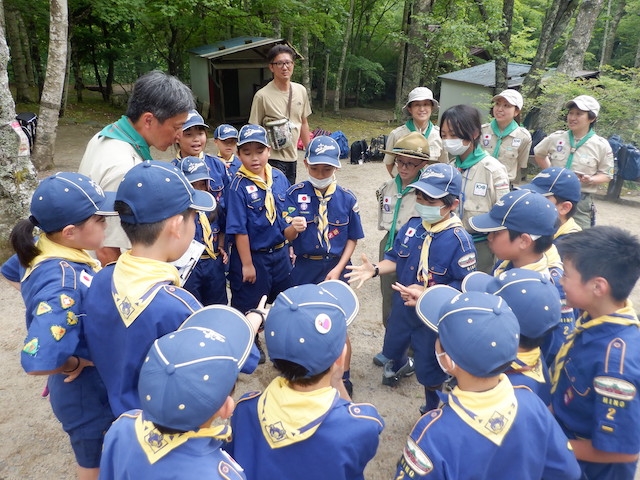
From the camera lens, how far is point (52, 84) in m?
8.11

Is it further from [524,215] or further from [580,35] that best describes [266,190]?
[580,35]

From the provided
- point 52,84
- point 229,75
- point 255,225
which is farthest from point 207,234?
point 229,75

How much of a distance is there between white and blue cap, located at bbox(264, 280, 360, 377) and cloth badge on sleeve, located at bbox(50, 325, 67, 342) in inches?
35.3

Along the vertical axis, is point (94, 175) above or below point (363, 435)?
above

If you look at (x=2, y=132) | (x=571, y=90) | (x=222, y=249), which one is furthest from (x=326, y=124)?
(x=222, y=249)

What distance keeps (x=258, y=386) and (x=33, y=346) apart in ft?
→ 6.75

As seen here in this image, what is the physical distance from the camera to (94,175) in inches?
94.9

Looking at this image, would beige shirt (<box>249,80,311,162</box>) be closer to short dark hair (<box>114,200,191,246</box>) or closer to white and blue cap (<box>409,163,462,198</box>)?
white and blue cap (<box>409,163,462,198</box>)

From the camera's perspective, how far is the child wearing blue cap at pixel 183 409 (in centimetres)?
124

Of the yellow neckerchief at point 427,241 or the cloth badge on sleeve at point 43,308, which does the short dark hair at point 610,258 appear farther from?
the cloth badge on sleeve at point 43,308

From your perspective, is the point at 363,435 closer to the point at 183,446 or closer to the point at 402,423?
the point at 183,446

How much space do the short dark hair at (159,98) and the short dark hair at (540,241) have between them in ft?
6.39

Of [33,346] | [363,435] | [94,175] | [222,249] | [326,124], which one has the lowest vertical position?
[326,124]

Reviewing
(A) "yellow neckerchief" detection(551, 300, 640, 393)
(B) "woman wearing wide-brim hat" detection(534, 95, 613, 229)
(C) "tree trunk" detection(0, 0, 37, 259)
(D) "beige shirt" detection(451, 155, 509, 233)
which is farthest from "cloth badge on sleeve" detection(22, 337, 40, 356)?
(B) "woman wearing wide-brim hat" detection(534, 95, 613, 229)
